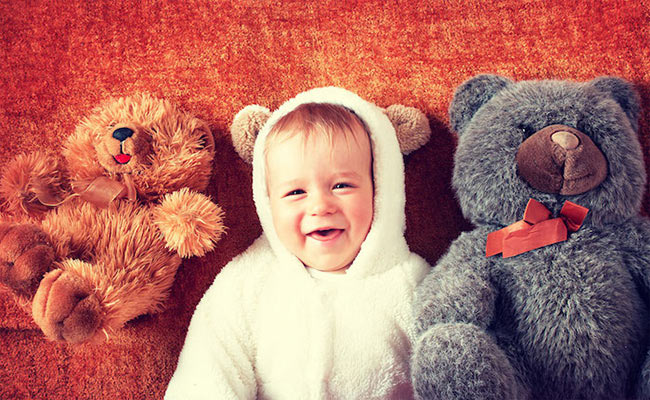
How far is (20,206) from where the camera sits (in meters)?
0.91

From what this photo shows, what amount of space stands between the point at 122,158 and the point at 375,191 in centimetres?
51

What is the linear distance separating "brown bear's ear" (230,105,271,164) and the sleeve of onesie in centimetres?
26

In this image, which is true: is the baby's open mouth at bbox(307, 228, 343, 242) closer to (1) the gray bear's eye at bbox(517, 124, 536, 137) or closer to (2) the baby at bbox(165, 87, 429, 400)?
(2) the baby at bbox(165, 87, 429, 400)

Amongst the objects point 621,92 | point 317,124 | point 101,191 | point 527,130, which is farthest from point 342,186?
point 621,92

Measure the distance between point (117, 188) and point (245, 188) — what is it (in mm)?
288

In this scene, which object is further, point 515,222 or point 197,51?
point 197,51

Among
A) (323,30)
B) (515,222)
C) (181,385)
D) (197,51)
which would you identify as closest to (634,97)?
(515,222)

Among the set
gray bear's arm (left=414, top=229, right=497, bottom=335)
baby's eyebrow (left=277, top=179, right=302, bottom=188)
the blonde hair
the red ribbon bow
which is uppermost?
the blonde hair

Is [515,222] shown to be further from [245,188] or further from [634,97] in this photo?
[245,188]

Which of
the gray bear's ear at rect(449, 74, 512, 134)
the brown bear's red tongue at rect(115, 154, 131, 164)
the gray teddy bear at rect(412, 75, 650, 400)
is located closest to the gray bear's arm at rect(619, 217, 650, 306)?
the gray teddy bear at rect(412, 75, 650, 400)

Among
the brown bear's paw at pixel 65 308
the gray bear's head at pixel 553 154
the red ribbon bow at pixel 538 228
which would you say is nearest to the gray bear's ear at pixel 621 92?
the gray bear's head at pixel 553 154

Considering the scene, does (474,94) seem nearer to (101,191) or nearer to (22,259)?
(101,191)

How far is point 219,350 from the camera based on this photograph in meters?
0.93

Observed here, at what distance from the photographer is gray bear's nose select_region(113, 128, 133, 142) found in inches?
35.1
